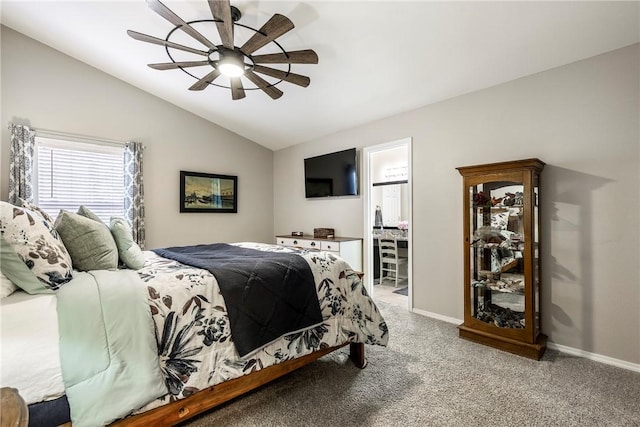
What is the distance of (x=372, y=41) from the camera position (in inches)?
103

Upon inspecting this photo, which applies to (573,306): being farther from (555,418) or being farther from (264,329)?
(264,329)

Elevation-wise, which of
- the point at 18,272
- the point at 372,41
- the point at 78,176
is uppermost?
the point at 372,41

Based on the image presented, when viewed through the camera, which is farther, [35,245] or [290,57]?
[290,57]

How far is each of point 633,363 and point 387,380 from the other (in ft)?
6.13

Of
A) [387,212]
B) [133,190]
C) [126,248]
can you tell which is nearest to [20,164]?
[133,190]

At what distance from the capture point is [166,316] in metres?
1.45

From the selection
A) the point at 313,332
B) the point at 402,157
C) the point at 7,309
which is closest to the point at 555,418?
the point at 313,332

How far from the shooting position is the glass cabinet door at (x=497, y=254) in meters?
2.58

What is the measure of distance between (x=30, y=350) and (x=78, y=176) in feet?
11.2

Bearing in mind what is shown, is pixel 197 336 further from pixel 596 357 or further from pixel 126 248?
pixel 596 357

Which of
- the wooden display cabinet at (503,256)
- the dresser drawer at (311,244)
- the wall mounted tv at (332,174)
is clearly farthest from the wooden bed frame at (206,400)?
the wall mounted tv at (332,174)

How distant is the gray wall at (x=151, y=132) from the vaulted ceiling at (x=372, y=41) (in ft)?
0.78

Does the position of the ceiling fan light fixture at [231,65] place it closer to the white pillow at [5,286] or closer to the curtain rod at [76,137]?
the white pillow at [5,286]

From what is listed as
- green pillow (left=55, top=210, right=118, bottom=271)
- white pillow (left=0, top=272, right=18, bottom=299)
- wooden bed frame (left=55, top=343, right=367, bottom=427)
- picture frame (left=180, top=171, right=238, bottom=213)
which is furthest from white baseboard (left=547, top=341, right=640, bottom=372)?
picture frame (left=180, top=171, right=238, bottom=213)
